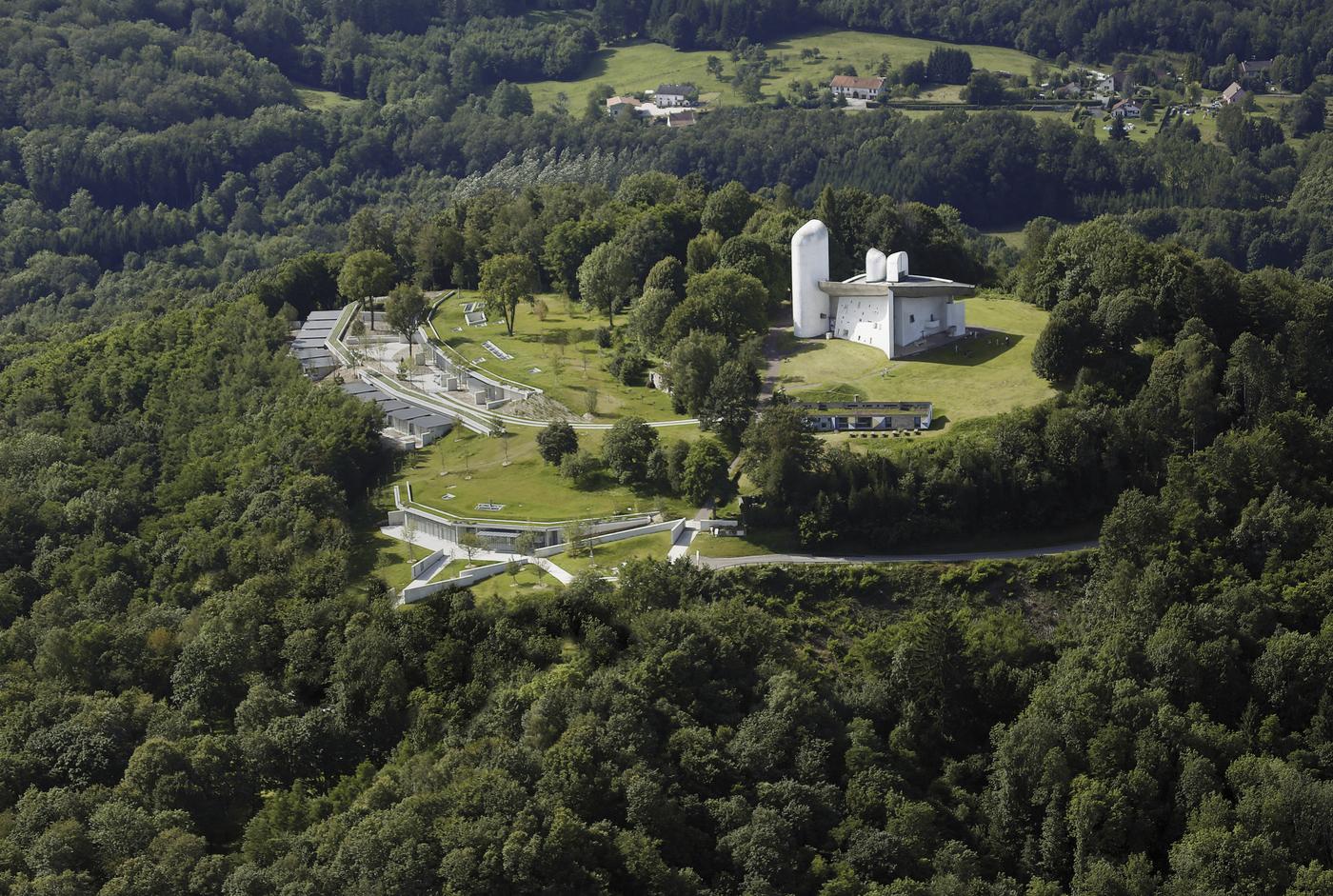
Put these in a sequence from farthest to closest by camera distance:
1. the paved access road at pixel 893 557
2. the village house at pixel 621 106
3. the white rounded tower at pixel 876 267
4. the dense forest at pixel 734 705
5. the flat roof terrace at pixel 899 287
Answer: the village house at pixel 621 106 → the white rounded tower at pixel 876 267 → the flat roof terrace at pixel 899 287 → the paved access road at pixel 893 557 → the dense forest at pixel 734 705

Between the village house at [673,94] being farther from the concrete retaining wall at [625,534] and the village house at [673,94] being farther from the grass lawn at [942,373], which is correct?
the concrete retaining wall at [625,534]

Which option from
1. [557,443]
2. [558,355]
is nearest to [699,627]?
[557,443]

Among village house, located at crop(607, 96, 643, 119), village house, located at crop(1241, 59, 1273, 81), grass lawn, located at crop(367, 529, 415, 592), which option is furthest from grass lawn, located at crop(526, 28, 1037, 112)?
grass lawn, located at crop(367, 529, 415, 592)

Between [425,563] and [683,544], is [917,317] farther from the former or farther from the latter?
[425,563]

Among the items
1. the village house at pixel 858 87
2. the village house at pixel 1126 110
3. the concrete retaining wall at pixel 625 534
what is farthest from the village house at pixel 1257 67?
the concrete retaining wall at pixel 625 534

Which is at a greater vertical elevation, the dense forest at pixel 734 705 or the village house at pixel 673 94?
the village house at pixel 673 94

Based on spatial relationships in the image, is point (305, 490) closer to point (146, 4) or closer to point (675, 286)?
point (675, 286)
